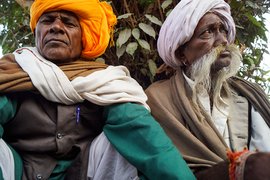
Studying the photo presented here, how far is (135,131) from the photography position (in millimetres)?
1702

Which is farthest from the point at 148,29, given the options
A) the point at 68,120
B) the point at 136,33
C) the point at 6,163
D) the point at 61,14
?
the point at 6,163

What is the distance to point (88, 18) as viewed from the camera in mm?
2051

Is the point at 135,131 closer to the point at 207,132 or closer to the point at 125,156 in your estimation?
the point at 125,156

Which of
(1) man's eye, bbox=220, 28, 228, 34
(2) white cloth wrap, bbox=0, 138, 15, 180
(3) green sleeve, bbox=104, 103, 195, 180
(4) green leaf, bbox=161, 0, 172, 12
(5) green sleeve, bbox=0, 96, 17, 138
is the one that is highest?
(4) green leaf, bbox=161, 0, 172, 12

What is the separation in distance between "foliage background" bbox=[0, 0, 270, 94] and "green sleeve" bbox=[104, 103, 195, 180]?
0.58 m

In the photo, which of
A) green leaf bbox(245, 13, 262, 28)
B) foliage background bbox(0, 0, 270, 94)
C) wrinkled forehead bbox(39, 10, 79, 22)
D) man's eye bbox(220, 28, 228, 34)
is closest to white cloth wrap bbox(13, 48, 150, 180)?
wrinkled forehead bbox(39, 10, 79, 22)

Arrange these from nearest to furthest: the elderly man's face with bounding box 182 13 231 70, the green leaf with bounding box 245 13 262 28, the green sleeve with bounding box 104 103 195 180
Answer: the green sleeve with bounding box 104 103 195 180, the elderly man's face with bounding box 182 13 231 70, the green leaf with bounding box 245 13 262 28

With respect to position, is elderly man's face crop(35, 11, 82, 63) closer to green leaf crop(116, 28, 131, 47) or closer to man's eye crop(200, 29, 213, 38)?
green leaf crop(116, 28, 131, 47)

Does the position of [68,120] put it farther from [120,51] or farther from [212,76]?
[212,76]

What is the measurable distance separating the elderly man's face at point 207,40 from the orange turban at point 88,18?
17.1 inches

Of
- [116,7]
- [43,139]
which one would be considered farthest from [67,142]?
[116,7]

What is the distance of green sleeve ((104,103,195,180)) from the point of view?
1555mm

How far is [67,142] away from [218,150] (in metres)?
0.64

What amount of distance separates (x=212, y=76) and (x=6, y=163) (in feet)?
3.54
